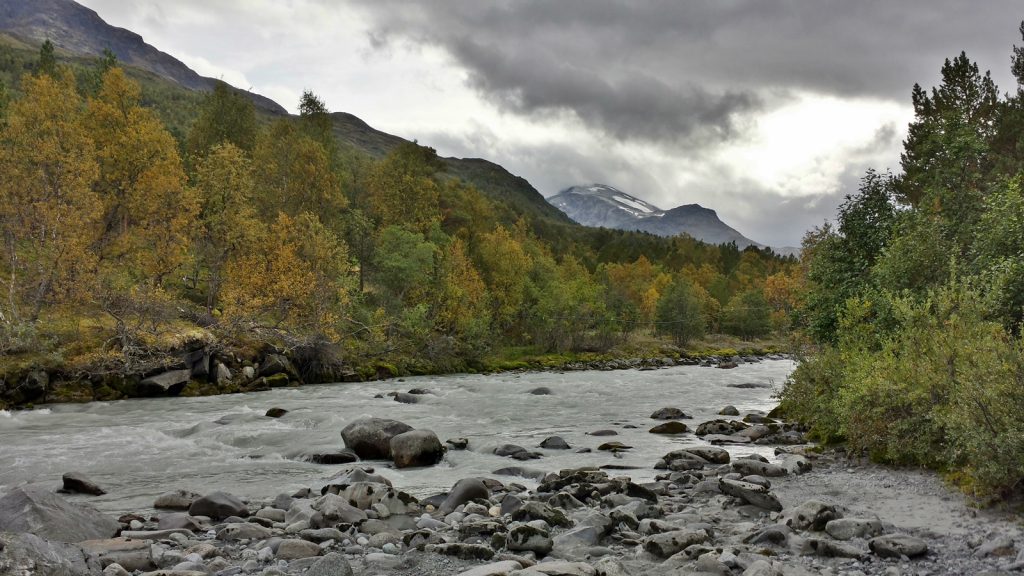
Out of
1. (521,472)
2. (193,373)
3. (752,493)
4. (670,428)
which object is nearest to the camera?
(752,493)

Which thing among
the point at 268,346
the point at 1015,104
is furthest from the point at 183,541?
the point at 1015,104

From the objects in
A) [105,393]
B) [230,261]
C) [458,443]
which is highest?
[230,261]

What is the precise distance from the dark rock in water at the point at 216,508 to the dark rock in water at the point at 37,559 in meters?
4.84

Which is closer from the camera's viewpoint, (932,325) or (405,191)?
(932,325)

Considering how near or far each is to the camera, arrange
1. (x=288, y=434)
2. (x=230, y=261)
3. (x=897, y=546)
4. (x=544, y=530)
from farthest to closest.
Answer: (x=230, y=261), (x=288, y=434), (x=544, y=530), (x=897, y=546)

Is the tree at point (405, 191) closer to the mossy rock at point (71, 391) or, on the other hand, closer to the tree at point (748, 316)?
the mossy rock at point (71, 391)

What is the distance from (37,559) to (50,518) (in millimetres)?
4666

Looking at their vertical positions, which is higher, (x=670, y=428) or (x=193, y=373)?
(x=670, y=428)

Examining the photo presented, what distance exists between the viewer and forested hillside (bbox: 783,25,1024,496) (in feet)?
38.8

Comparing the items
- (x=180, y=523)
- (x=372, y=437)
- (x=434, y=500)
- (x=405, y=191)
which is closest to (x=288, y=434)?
(x=372, y=437)

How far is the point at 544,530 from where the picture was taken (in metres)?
11.5

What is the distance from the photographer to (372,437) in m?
20.8

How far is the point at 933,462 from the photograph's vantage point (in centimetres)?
1603

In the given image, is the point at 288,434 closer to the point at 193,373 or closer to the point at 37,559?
the point at 37,559
